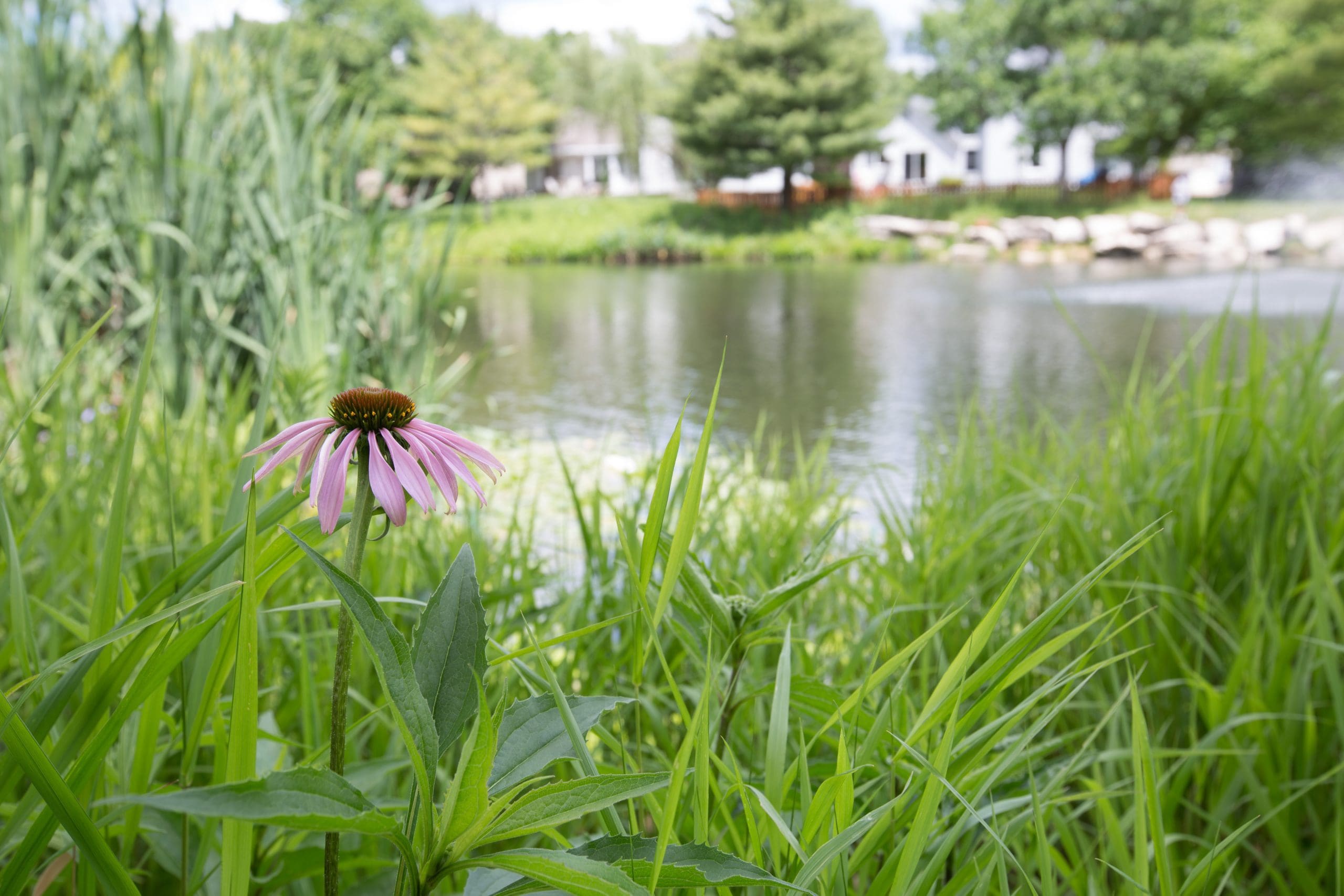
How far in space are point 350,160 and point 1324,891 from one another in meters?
2.57

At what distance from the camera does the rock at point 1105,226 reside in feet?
43.9

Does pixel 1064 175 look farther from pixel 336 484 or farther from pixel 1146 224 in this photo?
pixel 336 484

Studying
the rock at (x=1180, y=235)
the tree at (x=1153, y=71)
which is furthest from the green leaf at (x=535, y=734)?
the tree at (x=1153, y=71)

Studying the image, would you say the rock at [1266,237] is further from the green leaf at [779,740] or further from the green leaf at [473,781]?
the green leaf at [473,781]

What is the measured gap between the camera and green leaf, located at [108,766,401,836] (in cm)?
23

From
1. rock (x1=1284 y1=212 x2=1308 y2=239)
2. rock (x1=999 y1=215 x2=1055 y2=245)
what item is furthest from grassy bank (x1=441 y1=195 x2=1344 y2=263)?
rock (x1=999 y1=215 x2=1055 y2=245)

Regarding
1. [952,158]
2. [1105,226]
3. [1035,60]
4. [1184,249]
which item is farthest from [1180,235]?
[952,158]

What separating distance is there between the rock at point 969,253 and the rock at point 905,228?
3.21 feet

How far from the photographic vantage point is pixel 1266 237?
497 inches

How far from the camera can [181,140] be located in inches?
89.6

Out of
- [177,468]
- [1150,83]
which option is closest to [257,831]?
[177,468]

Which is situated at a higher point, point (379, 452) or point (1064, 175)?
point (1064, 175)

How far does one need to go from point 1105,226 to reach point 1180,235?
A: 3.53 ft

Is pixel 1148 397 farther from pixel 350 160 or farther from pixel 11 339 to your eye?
pixel 11 339
